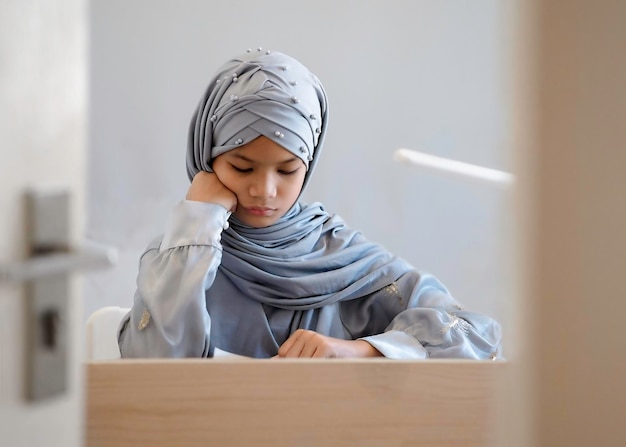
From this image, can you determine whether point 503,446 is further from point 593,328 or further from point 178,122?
point 178,122

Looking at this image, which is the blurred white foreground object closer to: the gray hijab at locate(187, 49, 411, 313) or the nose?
the gray hijab at locate(187, 49, 411, 313)

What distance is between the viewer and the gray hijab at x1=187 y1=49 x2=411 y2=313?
4.61ft

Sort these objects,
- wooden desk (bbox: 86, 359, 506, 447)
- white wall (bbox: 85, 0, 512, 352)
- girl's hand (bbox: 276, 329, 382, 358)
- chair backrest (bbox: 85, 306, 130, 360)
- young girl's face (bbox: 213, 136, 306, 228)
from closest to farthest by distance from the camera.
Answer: wooden desk (bbox: 86, 359, 506, 447) → girl's hand (bbox: 276, 329, 382, 358) → young girl's face (bbox: 213, 136, 306, 228) → chair backrest (bbox: 85, 306, 130, 360) → white wall (bbox: 85, 0, 512, 352)

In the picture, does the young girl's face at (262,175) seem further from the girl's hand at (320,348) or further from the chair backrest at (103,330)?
the chair backrest at (103,330)

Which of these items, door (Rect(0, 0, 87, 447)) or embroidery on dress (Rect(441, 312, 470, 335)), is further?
embroidery on dress (Rect(441, 312, 470, 335))

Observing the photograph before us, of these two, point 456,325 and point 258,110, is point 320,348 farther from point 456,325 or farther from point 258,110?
point 258,110

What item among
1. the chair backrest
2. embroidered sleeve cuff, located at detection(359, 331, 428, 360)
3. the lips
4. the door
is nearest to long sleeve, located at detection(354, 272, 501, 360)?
embroidered sleeve cuff, located at detection(359, 331, 428, 360)

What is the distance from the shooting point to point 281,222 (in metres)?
1.51

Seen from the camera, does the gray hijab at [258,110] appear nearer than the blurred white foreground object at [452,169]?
Yes

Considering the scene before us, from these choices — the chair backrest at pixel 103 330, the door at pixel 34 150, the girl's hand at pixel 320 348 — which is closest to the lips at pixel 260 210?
the girl's hand at pixel 320 348

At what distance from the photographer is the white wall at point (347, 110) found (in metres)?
2.42

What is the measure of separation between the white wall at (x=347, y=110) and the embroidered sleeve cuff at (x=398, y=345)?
3.58 ft

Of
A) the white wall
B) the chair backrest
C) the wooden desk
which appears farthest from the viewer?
the white wall

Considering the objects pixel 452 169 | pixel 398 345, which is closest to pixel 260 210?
pixel 398 345
